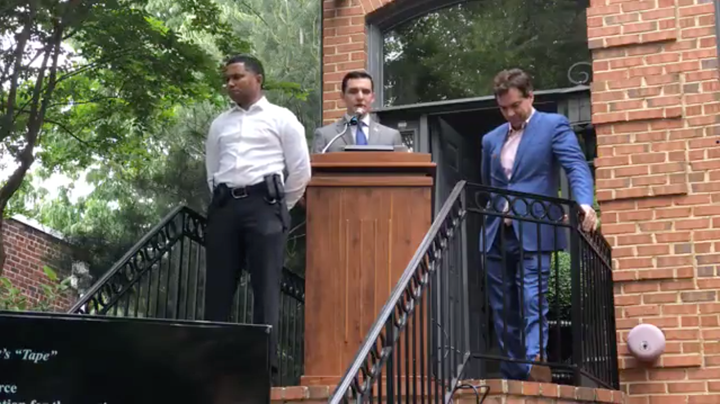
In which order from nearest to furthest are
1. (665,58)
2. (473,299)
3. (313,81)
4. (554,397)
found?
(554,397), (665,58), (473,299), (313,81)

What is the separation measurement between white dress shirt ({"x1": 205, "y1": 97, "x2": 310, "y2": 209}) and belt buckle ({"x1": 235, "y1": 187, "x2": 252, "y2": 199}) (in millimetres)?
23

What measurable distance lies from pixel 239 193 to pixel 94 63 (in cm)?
468

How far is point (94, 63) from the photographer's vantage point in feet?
30.0

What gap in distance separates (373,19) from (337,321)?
12.8ft

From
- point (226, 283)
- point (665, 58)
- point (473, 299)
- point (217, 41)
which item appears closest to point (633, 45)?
point (665, 58)

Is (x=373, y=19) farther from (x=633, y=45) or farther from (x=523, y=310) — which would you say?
(x=523, y=310)

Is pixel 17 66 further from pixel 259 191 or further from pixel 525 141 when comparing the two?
pixel 525 141

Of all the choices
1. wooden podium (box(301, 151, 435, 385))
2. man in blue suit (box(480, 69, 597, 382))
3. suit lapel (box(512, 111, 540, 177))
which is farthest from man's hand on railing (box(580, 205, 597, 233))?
wooden podium (box(301, 151, 435, 385))

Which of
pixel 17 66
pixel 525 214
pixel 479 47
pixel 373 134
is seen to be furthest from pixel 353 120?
pixel 17 66

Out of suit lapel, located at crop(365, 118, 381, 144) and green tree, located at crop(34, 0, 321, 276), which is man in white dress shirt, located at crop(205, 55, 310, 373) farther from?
green tree, located at crop(34, 0, 321, 276)

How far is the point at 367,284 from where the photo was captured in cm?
505

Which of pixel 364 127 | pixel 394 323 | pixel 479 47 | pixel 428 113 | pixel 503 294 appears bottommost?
pixel 394 323

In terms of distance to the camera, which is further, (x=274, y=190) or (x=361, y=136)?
(x=361, y=136)

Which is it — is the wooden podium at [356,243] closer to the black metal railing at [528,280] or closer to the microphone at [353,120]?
the microphone at [353,120]
